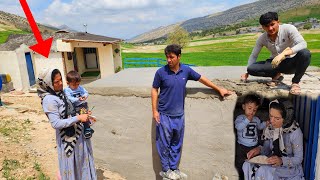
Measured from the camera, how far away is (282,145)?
3148 millimetres

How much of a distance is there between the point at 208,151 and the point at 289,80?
1627 mm

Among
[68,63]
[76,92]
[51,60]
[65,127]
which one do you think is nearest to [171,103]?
[65,127]

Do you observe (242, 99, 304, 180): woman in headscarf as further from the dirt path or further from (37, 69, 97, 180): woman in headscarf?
the dirt path

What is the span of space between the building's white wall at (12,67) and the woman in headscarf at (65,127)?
13.0 metres

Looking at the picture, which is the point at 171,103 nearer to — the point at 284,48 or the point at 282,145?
the point at 282,145

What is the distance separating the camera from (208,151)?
381 cm

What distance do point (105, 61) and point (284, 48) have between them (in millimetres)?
15239

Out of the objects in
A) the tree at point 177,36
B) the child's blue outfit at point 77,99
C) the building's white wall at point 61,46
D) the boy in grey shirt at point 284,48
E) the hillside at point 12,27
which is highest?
the hillside at point 12,27

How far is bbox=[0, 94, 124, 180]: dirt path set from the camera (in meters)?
4.76

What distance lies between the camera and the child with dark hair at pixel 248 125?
10.8 ft

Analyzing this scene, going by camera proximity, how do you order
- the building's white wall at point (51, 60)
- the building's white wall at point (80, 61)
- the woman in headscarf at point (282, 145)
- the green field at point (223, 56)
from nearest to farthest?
the woman in headscarf at point (282, 145) → the building's white wall at point (51, 60) → the building's white wall at point (80, 61) → the green field at point (223, 56)

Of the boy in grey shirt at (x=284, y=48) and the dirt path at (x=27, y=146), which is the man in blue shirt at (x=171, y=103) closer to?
the boy in grey shirt at (x=284, y=48)

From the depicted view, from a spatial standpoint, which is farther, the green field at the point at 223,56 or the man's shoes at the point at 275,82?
the green field at the point at 223,56

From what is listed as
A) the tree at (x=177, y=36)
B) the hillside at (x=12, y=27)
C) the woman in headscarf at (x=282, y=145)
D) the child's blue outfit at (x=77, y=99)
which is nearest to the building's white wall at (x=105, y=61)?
the child's blue outfit at (x=77, y=99)
